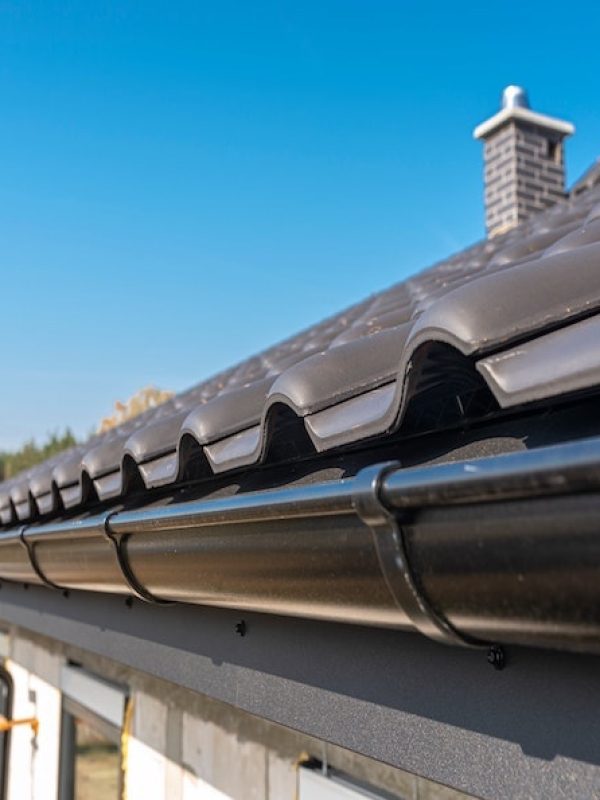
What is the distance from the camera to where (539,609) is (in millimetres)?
934

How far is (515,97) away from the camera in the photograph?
7.93 meters

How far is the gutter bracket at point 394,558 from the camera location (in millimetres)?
1084

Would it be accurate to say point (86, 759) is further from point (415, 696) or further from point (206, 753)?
point (415, 696)

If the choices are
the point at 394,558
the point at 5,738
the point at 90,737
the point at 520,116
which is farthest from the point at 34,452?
the point at 394,558

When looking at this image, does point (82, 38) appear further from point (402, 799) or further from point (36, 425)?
point (36, 425)

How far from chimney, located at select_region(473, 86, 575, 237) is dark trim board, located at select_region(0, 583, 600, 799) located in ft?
21.2

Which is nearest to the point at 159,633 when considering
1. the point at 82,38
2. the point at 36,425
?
the point at 82,38

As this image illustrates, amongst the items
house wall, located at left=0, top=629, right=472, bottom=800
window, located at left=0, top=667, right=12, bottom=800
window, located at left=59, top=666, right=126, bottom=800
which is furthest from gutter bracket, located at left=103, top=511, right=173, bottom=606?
window, located at left=0, top=667, right=12, bottom=800

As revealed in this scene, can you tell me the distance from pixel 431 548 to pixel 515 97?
7828mm

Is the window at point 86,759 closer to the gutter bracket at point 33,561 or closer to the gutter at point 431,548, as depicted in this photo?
the gutter bracket at point 33,561

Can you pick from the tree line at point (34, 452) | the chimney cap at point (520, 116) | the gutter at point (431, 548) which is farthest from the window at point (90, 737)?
the tree line at point (34, 452)

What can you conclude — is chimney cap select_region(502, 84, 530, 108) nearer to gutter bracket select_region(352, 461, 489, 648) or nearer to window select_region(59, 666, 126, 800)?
window select_region(59, 666, 126, 800)

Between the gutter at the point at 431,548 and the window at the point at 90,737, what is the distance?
229 centimetres

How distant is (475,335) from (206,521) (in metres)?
0.67
